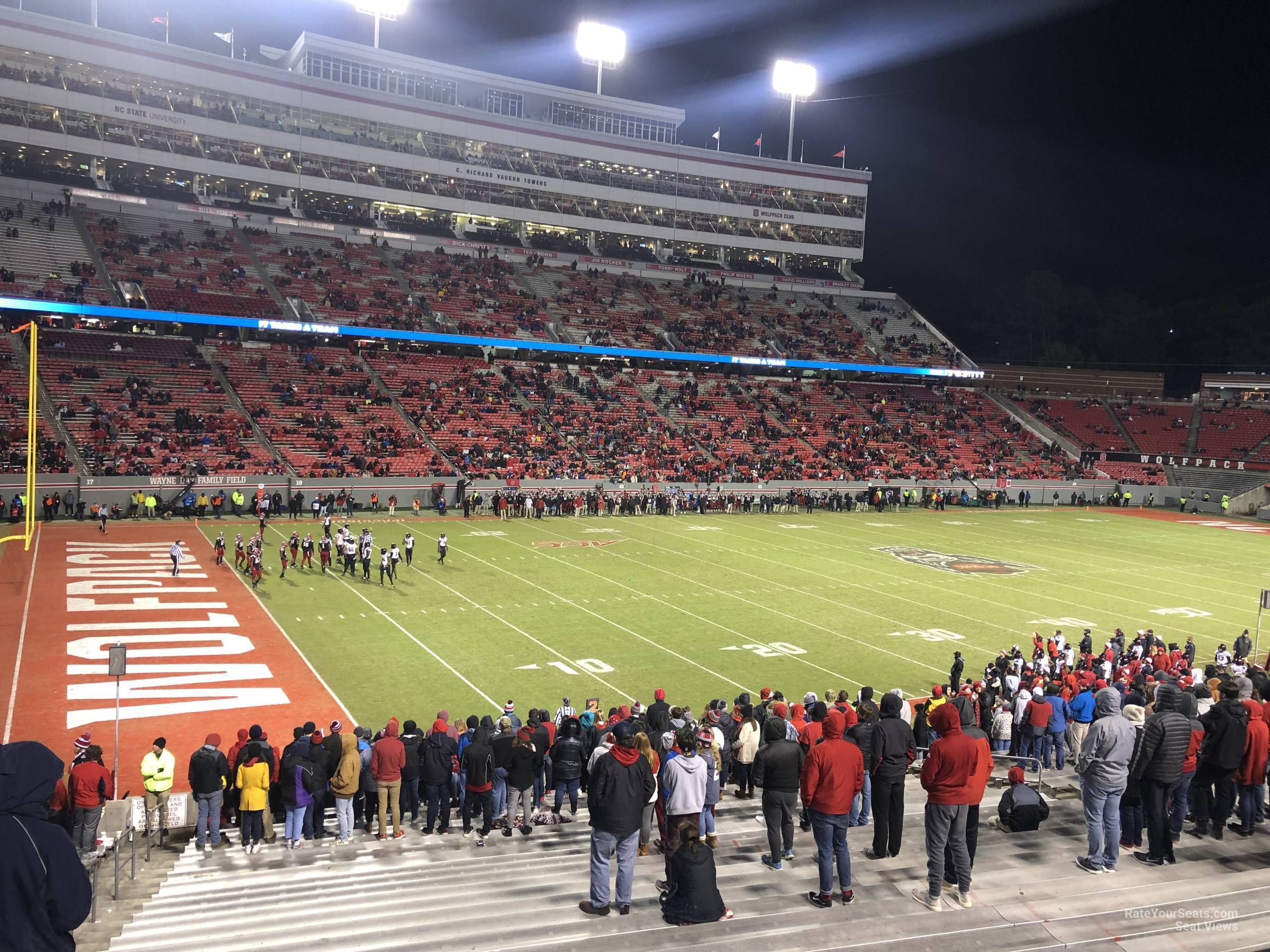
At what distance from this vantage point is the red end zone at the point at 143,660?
14.7m

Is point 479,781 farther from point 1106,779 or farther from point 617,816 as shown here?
point 1106,779

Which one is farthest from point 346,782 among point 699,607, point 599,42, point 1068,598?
point 599,42

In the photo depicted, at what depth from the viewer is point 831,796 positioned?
675 centimetres

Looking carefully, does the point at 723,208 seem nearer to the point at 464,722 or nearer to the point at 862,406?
the point at 862,406

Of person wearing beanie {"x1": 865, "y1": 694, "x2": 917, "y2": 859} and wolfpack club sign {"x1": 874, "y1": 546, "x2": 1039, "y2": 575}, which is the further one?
wolfpack club sign {"x1": 874, "y1": 546, "x2": 1039, "y2": 575}

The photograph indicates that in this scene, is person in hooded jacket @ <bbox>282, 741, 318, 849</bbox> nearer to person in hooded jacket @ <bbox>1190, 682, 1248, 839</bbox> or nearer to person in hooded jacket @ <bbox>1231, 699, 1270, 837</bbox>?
person in hooded jacket @ <bbox>1190, 682, 1248, 839</bbox>

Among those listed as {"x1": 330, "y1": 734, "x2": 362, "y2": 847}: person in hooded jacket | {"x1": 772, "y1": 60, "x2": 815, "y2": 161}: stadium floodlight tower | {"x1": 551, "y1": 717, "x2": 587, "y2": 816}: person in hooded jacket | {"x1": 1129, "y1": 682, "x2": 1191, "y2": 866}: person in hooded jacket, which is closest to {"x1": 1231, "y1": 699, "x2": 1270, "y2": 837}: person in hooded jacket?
{"x1": 1129, "y1": 682, "x2": 1191, "y2": 866}: person in hooded jacket

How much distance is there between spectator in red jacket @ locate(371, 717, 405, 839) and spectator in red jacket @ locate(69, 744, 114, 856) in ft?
8.17

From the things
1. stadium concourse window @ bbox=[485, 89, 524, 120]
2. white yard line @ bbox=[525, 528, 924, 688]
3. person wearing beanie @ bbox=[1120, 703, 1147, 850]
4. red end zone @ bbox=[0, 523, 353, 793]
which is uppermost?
stadium concourse window @ bbox=[485, 89, 524, 120]

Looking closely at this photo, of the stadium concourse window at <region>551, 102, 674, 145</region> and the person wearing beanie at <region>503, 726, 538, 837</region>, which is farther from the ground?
the stadium concourse window at <region>551, 102, 674, 145</region>

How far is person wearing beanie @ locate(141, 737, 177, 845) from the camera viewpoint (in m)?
9.59

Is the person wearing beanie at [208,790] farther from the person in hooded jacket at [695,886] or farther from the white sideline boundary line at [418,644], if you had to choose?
the white sideline boundary line at [418,644]

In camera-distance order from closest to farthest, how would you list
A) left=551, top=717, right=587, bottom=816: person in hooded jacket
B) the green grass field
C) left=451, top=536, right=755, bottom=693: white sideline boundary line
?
→ left=551, top=717, right=587, bottom=816: person in hooded jacket → the green grass field → left=451, top=536, right=755, bottom=693: white sideline boundary line

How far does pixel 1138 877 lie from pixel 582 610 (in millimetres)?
17414
